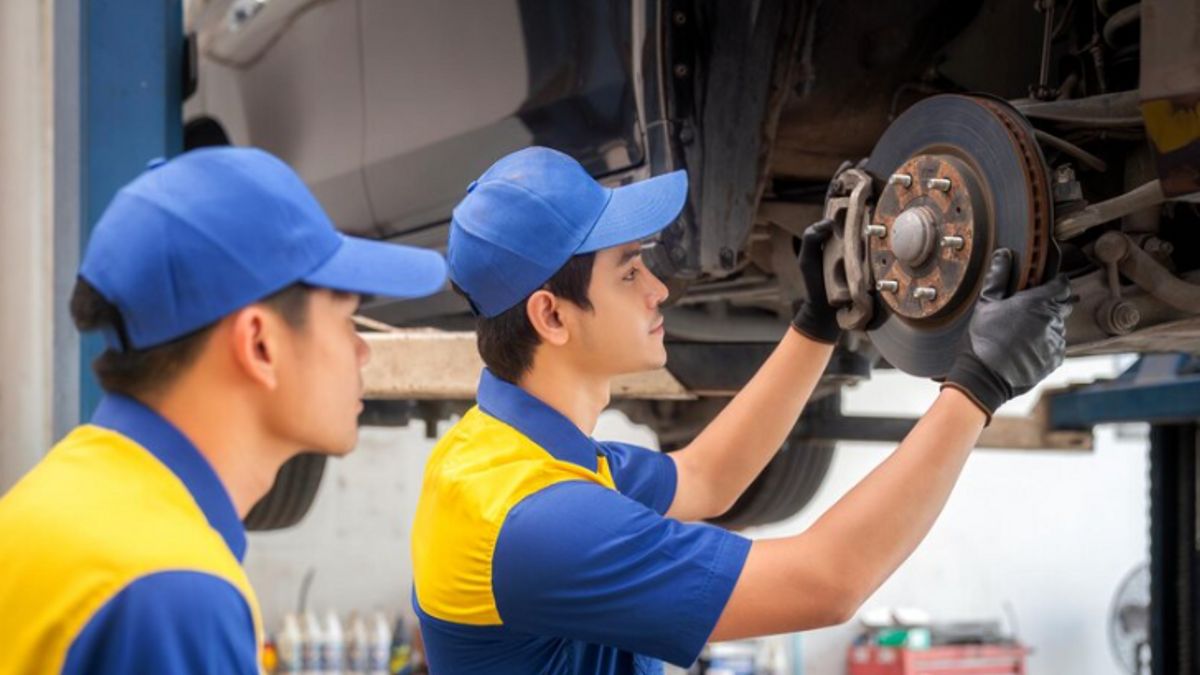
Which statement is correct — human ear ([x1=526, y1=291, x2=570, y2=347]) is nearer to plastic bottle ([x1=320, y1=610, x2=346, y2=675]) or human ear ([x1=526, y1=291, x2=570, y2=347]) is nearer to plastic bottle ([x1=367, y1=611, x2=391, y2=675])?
plastic bottle ([x1=320, y1=610, x2=346, y2=675])

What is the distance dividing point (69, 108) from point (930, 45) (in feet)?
4.54

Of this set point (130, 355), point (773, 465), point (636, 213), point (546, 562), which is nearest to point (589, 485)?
point (546, 562)

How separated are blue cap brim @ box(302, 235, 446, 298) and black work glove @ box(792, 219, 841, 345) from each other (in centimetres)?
73

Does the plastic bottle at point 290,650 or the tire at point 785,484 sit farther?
the plastic bottle at point 290,650

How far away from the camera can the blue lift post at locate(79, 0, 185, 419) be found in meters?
2.33

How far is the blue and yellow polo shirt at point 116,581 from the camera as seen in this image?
2.82 ft

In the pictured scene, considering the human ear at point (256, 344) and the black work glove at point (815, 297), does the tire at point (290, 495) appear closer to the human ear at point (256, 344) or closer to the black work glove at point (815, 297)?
the black work glove at point (815, 297)

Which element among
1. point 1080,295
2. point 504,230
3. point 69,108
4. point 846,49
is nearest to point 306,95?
point 69,108

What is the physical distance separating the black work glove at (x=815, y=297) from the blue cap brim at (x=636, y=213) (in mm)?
227

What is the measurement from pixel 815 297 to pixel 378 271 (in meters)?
0.84

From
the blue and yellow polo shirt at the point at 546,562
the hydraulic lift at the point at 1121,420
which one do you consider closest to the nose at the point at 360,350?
the blue and yellow polo shirt at the point at 546,562

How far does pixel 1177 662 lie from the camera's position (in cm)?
309

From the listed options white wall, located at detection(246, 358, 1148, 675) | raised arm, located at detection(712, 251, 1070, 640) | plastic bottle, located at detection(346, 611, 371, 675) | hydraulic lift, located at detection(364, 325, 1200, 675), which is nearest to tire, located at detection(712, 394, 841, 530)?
hydraulic lift, located at detection(364, 325, 1200, 675)

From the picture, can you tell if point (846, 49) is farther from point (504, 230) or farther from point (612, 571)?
point (612, 571)
